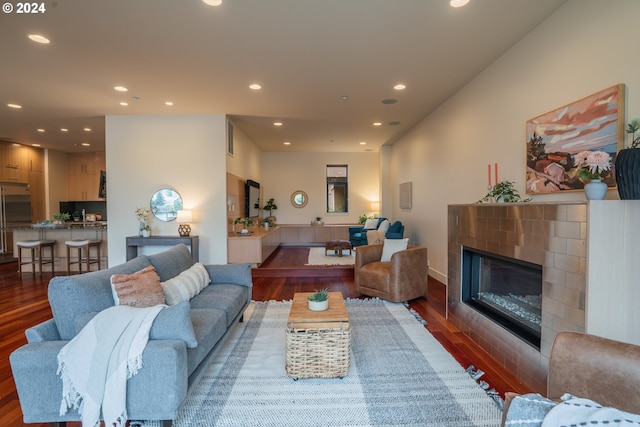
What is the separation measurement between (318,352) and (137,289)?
138cm

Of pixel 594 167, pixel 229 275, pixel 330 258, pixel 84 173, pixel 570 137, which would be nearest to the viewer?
pixel 594 167

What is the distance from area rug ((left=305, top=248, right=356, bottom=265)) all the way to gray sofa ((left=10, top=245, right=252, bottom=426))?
13.6 ft

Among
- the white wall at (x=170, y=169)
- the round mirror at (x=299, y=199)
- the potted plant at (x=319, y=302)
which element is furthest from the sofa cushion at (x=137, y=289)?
the round mirror at (x=299, y=199)

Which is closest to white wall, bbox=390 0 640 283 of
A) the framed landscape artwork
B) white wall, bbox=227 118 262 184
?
the framed landscape artwork

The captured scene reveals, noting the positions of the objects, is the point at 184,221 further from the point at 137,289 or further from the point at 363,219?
the point at 363,219

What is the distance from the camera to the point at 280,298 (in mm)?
4215

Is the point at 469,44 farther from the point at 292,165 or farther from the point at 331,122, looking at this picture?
the point at 292,165

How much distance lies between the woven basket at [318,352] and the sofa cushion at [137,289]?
1.02 meters

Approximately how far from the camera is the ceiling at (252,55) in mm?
2551

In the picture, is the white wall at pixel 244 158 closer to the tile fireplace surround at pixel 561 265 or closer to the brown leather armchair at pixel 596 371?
the tile fireplace surround at pixel 561 265

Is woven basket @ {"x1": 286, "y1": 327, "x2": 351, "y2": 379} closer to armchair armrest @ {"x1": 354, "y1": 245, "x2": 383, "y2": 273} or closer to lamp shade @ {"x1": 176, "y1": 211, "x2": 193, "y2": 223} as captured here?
armchair armrest @ {"x1": 354, "y1": 245, "x2": 383, "y2": 273}

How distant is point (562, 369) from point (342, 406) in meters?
1.25

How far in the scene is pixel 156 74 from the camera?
3727 mm

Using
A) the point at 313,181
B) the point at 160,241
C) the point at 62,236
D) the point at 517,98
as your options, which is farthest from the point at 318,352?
the point at 313,181
